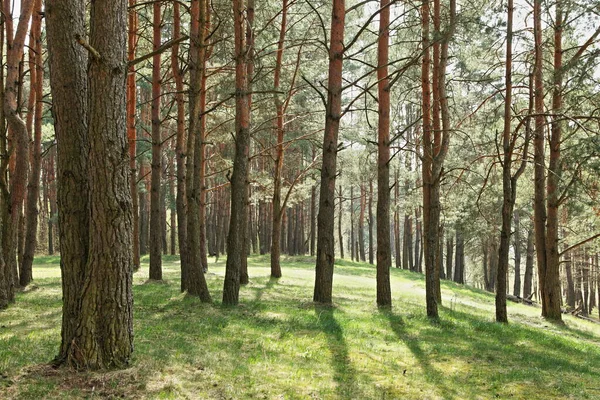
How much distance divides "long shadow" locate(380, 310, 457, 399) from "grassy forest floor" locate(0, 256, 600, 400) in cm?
2

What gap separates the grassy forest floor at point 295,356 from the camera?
5129 mm

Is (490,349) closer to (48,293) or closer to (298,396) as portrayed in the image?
(298,396)

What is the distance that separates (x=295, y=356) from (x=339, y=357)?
2.09ft

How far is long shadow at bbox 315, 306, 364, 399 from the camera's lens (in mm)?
5762

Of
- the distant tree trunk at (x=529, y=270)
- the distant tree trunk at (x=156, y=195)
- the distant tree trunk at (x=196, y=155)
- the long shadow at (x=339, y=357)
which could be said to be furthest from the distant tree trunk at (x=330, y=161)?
the distant tree trunk at (x=529, y=270)

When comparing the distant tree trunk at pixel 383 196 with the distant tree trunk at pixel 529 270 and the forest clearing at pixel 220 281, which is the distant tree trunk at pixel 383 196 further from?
the distant tree trunk at pixel 529 270

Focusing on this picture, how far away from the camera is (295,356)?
698 centimetres

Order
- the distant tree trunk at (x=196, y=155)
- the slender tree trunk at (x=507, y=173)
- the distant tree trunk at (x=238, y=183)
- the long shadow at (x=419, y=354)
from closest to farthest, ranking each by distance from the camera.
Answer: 1. the long shadow at (x=419, y=354)
2. the distant tree trunk at (x=196, y=155)
3. the distant tree trunk at (x=238, y=183)
4. the slender tree trunk at (x=507, y=173)

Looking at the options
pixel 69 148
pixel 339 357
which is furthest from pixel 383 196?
pixel 69 148

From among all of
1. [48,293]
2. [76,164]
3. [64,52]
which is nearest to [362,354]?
[76,164]

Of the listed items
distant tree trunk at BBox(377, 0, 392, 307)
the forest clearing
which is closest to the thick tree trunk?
the forest clearing

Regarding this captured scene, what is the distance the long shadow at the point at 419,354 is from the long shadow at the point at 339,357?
998 millimetres

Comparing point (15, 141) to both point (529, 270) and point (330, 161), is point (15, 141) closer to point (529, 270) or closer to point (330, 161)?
point (330, 161)

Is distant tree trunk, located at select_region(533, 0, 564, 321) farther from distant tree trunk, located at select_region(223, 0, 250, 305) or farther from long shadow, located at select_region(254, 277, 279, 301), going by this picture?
distant tree trunk, located at select_region(223, 0, 250, 305)
